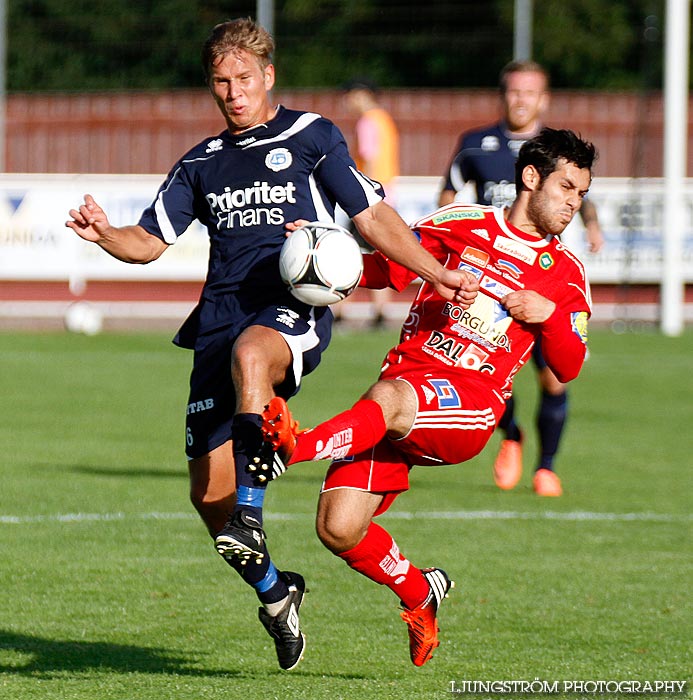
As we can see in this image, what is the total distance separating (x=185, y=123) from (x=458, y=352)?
19564 millimetres

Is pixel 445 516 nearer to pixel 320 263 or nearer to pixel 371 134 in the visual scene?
pixel 320 263

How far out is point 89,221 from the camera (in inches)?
214

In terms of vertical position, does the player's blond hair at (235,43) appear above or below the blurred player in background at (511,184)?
above

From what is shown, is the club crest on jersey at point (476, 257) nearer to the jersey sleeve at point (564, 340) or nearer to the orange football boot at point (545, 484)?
the jersey sleeve at point (564, 340)

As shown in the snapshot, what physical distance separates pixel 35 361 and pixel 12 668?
36.0 feet

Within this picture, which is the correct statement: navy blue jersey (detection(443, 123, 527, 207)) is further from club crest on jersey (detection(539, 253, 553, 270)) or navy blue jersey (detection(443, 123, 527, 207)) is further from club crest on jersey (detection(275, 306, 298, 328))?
club crest on jersey (detection(275, 306, 298, 328))

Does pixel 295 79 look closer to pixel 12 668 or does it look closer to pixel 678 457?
pixel 678 457

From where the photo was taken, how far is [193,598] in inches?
255

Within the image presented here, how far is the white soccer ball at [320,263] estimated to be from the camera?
17.4ft

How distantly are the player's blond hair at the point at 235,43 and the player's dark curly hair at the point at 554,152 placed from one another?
1.02m

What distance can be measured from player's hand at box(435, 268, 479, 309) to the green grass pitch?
1.30m

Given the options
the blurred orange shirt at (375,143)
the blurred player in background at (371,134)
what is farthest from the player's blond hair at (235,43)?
the blurred orange shirt at (375,143)

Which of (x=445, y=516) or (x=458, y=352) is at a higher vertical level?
(x=458, y=352)

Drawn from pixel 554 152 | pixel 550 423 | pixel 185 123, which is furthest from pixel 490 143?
pixel 185 123
